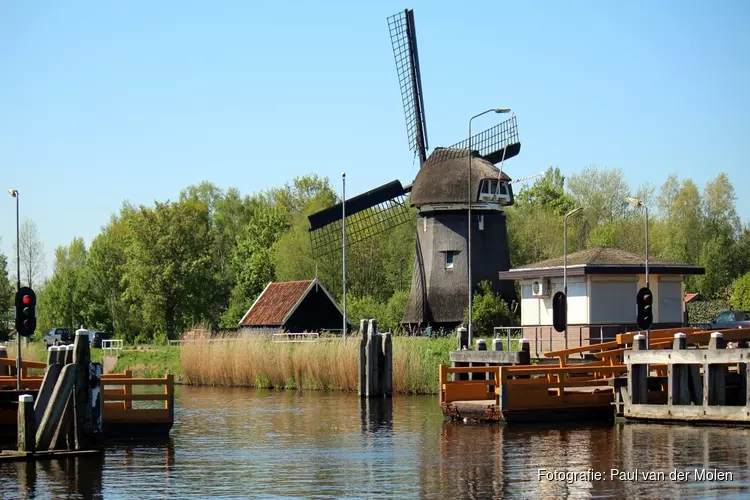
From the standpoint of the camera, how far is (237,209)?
120562 millimetres

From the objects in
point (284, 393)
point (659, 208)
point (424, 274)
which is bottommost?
point (284, 393)

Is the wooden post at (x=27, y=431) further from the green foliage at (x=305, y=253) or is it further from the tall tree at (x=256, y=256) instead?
the tall tree at (x=256, y=256)

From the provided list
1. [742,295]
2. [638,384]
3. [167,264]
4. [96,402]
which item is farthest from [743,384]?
[167,264]

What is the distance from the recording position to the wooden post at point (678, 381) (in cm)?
2889

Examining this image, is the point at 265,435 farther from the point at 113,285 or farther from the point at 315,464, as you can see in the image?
the point at 113,285

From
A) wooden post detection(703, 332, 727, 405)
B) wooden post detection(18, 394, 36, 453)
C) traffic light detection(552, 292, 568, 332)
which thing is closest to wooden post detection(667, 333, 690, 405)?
wooden post detection(703, 332, 727, 405)

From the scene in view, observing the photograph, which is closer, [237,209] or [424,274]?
[424,274]

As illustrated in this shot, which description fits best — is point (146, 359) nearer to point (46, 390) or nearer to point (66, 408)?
point (46, 390)

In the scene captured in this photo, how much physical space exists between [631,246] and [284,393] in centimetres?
4685

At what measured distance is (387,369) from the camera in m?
41.2

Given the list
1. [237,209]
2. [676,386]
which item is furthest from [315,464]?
[237,209]

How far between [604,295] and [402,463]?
25399 mm

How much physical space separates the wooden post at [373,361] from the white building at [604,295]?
25.8 feet

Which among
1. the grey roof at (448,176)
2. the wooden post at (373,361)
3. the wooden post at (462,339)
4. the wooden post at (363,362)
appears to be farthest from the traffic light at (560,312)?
the grey roof at (448,176)
